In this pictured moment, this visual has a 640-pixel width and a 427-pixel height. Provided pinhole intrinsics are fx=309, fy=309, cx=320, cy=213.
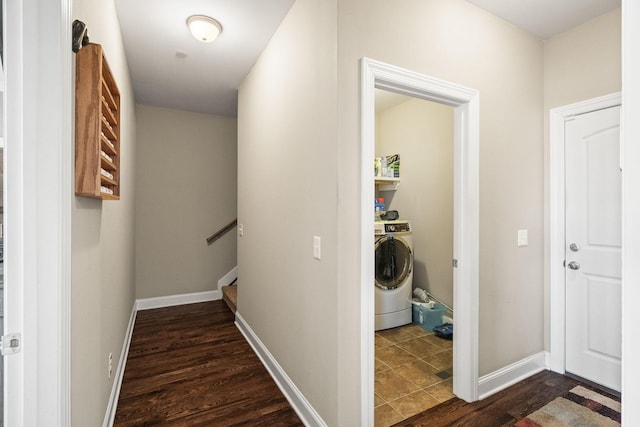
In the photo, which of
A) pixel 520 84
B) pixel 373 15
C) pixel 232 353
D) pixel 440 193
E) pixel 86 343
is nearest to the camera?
pixel 86 343

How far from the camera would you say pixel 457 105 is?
6.81 feet

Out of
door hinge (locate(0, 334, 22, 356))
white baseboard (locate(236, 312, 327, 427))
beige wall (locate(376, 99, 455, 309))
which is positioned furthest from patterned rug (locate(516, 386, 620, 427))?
door hinge (locate(0, 334, 22, 356))

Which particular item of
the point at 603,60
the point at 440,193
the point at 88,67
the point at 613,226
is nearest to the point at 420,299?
the point at 440,193

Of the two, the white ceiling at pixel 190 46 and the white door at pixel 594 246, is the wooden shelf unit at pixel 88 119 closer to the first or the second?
the white ceiling at pixel 190 46

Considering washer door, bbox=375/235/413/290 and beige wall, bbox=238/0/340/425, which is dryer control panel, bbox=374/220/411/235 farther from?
beige wall, bbox=238/0/340/425

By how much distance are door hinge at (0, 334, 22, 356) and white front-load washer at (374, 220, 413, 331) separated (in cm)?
284

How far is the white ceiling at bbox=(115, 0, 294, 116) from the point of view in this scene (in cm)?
208

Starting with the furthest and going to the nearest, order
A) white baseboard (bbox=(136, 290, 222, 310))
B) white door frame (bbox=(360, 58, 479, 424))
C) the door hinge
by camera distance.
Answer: white baseboard (bbox=(136, 290, 222, 310)) < white door frame (bbox=(360, 58, 479, 424)) < the door hinge

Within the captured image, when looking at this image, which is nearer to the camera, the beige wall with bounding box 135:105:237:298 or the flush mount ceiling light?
the flush mount ceiling light

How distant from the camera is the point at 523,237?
238 centimetres

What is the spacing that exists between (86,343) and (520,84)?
3118 mm

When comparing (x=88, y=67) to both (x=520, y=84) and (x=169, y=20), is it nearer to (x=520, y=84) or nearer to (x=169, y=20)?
(x=169, y=20)
